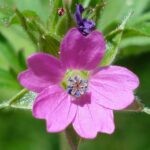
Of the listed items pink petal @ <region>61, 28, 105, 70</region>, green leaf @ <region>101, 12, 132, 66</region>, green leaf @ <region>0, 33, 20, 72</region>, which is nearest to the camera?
pink petal @ <region>61, 28, 105, 70</region>

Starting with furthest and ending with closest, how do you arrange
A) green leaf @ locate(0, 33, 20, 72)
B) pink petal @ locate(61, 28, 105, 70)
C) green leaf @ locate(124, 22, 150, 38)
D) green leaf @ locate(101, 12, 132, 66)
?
1. green leaf @ locate(0, 33, 20, 72)
2. green leaf @ locate(124, 22, 150, 38)
3. green leaf @ locate(101, 12, 132, 66)
4. pink petal @ locate(61, 28, 105, 70)

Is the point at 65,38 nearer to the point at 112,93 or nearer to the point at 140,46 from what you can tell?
the point at 112,93

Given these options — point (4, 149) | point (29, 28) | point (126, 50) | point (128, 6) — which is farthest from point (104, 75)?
point (4, 149)

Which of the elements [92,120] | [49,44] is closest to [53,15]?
[49,44]

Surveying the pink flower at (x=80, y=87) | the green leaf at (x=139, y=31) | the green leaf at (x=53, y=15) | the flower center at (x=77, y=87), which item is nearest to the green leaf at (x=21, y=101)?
Answer: the pink flower at (x=80, y=87)

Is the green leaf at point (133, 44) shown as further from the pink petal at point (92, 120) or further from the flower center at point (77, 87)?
the pink petal at point (92, 120)

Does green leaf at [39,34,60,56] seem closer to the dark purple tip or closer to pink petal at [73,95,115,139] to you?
the dark purple tip

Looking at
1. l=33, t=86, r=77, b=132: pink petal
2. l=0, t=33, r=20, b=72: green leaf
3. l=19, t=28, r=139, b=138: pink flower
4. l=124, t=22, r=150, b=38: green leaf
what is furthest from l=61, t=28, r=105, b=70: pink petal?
l=0, t=33, r=20, b=72: green leaf
